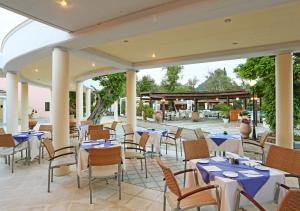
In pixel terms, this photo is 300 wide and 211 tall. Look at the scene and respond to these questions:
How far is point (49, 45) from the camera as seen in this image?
16.4 feet

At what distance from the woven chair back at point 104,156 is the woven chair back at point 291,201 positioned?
2535 mm

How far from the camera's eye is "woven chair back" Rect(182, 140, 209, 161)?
3.72 metres

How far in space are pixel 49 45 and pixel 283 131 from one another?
6.64 meters

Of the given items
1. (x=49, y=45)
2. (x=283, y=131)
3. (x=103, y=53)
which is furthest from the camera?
(x=103, y=53)

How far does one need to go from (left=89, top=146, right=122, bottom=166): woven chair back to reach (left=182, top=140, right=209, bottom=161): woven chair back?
1.21 meters

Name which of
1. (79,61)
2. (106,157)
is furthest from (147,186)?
(79,61)

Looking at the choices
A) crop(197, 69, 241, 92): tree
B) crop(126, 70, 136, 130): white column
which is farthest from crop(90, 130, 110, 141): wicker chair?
crop(197, 69, 241, 92): tree

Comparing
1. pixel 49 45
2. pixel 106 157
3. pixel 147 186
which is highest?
pixel 49 45

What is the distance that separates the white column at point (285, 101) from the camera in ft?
19.1

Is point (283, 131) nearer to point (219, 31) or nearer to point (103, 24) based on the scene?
point (219, 31)

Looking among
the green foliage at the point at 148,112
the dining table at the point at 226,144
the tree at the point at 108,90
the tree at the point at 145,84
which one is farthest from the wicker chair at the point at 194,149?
the tree at the point at 145,84

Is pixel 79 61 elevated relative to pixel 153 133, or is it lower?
elevated

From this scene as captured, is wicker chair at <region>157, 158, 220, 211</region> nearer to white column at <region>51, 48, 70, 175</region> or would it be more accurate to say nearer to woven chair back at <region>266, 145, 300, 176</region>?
woven chair back at <region>266, 145, 300, 176</region>

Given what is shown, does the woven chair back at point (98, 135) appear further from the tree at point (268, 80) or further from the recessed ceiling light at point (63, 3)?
the tree at point (268, 80)
